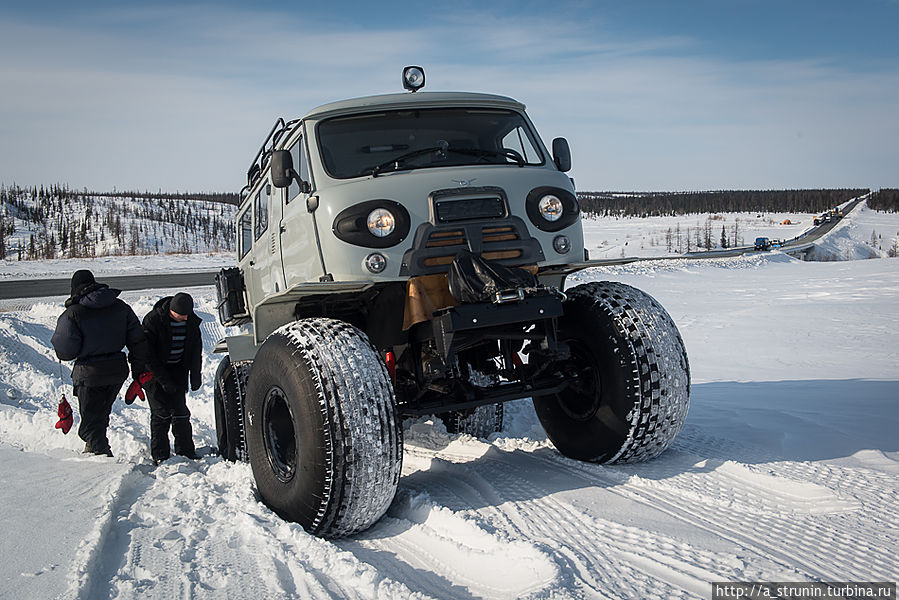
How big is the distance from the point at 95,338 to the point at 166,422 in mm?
996

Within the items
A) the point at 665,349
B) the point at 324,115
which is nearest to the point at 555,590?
the point at 665,349

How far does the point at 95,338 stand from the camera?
6.07 metres

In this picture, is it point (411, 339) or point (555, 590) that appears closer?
point (555, 590)

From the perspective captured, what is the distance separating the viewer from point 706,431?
5.55 m

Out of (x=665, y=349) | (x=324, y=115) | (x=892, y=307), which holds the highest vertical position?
(x=324, y=115)

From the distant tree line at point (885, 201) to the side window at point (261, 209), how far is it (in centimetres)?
11246

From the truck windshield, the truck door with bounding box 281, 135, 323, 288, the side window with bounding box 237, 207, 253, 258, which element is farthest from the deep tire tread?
the side window with bounding box 237, 207, 253, 258

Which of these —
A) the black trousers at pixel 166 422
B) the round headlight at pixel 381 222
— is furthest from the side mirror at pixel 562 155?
the black trousers at pixel 166 422

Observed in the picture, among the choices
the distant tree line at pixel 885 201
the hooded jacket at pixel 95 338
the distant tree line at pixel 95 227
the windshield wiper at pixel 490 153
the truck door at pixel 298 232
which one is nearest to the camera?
the truck door at pixel 298 232

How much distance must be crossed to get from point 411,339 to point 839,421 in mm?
3783

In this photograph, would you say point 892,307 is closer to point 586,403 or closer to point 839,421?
point 839,421

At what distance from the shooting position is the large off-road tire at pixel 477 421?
588 centimetres

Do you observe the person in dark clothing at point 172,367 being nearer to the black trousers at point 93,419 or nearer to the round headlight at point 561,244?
the black trousers at point 93,419

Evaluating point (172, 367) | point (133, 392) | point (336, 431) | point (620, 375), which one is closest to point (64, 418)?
point (133, 392)
